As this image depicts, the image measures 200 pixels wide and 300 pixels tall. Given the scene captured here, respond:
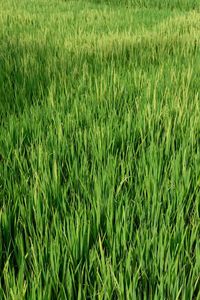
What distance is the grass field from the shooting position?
0.72m

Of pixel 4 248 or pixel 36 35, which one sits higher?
pixel 36 35

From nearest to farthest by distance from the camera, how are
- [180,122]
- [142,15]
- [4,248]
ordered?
1. [4,248]
2. [180,122]
3. [142,15]

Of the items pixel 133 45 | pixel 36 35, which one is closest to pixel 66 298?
pixel 133 45

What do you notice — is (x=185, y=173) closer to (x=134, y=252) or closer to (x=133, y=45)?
(x=134, y=252)

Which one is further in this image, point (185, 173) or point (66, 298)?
point (185, 173)

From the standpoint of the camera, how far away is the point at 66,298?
66 centimetres

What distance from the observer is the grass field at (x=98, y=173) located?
2.36 ft

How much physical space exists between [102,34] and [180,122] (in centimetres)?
201

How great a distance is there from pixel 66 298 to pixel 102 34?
284 centimetres

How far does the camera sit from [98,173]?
3.38ft

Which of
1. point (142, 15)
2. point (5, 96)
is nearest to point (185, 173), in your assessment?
point (5, 96)

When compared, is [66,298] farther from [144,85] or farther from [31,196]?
[144,85]

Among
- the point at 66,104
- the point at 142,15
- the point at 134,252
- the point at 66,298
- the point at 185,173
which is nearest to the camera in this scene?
the point at 66,298

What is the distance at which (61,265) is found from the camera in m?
0.75
